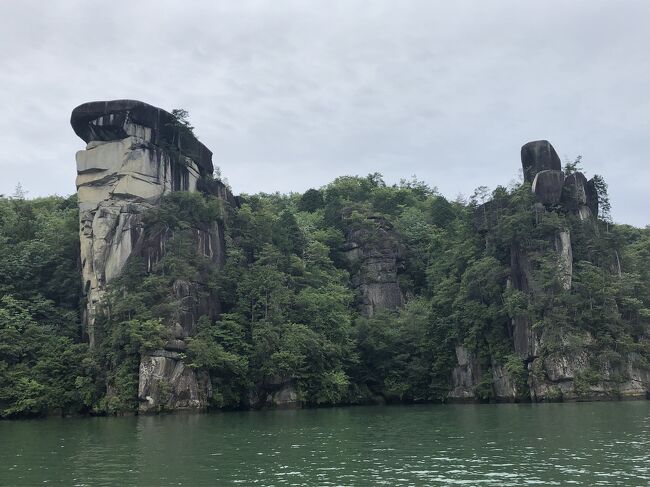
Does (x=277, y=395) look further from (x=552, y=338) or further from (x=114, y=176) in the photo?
(x=114, y=176)

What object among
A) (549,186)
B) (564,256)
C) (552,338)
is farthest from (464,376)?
(549,186)

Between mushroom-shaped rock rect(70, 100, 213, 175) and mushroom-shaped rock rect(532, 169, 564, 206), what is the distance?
27489 millimetres

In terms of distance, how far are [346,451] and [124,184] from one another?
110ft

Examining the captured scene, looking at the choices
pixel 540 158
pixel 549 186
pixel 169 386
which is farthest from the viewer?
pixel 540 158

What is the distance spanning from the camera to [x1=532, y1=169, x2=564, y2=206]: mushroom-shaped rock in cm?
4831

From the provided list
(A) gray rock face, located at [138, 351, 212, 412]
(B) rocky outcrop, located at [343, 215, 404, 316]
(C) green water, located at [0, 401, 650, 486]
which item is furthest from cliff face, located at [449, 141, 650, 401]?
(A) gray rock face, located at [138, 351, 212, 412]

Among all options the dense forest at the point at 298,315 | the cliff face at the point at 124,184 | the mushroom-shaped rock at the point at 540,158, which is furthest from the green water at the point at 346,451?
the mushroom-shaped rock at the point at 540,158

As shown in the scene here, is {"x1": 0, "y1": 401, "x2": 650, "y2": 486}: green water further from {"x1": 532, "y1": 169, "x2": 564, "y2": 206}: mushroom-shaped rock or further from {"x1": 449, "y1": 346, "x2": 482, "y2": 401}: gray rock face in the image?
{"x1": 532, "y1": 169, "x2": 564, "y2": 206}: mushroom-shaped rock

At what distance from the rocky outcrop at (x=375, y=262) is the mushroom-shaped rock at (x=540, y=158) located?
15575 millimetres

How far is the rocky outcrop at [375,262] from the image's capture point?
58750 mm

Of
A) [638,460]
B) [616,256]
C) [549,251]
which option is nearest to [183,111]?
[549,251]

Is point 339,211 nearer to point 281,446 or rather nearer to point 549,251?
point 549,251

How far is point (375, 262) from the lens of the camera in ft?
200

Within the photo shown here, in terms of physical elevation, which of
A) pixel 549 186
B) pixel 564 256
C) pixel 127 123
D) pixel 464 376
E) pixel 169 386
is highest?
Result: pixel 127 123
